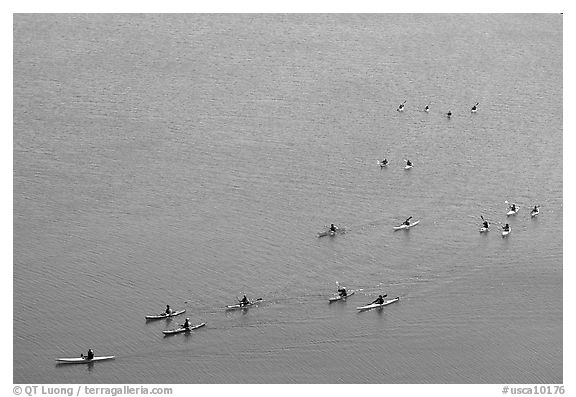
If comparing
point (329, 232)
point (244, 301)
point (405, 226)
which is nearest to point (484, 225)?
point (405, 226)

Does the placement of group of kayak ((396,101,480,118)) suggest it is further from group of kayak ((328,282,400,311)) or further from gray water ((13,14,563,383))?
group of kayak ((328,282,400,311))

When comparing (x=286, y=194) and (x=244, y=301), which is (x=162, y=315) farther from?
(x=286, y=194)

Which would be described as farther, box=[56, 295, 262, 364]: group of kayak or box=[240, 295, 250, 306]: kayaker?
box=[240, 295, 250, 306]: kayaker

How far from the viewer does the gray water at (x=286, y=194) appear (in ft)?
151

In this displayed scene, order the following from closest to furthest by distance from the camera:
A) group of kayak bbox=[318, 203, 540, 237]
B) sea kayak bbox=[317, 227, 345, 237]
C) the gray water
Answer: the gray water → sea kayak bbox=[317, 227, 345, 237] → group of kayak bbox=[318, 203, 540, 237]

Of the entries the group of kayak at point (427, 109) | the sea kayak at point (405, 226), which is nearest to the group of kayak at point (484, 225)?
the sea kayak at point (405, 226)

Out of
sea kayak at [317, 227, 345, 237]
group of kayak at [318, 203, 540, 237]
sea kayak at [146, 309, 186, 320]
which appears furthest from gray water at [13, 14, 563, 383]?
sea kayak at [317, 227, 345, 237]

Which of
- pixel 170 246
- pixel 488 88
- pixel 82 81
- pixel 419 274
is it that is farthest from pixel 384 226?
pixel 82 81

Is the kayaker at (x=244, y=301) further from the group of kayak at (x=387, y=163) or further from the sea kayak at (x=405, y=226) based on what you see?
the group of kayak at (x=387, y=163)

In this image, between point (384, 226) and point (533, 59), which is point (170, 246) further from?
point (533, 59)

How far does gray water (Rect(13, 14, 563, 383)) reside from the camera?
4612 cm

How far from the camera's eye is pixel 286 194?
2276 inches

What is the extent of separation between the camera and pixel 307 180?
59.1 meters

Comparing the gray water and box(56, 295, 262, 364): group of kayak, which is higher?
the gray water
